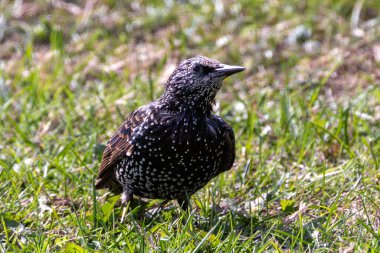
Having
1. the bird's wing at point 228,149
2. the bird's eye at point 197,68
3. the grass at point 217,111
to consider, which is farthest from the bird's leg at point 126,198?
the bird's eye at point 197,68

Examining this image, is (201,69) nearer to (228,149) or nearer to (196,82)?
(196,82)

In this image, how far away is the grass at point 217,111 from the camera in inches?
180

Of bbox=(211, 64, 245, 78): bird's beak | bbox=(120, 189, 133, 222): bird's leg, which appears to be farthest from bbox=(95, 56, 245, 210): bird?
bbox=(120, 189, 133, 222): bird's leg

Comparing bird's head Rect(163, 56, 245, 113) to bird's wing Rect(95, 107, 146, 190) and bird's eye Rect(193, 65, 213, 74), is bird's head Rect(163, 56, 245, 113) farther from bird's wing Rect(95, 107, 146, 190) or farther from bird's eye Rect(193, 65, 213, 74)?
bird's wing Rect(95, 107, 146, 190)

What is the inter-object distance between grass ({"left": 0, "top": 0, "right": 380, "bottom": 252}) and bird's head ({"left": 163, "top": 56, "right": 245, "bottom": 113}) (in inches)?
27.1

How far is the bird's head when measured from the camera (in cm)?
470

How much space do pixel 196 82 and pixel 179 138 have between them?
14.5 inches

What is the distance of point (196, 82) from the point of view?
4723mm

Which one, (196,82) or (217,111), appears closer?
(196,82)

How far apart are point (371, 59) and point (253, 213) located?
10.5 feet

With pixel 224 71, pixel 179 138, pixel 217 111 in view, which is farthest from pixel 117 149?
pixel 217 111

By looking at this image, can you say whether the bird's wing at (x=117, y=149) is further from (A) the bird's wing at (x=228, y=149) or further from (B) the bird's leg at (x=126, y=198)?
(A) the bird's wing at (x=228, y=149)

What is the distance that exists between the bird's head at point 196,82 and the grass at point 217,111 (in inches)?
27.1

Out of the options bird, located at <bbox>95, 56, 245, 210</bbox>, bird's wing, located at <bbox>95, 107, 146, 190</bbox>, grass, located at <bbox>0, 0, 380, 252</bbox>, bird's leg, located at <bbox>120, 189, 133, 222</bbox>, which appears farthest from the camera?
bird's leg, located at <bbox>120, 189, 133, 222</bbox>
